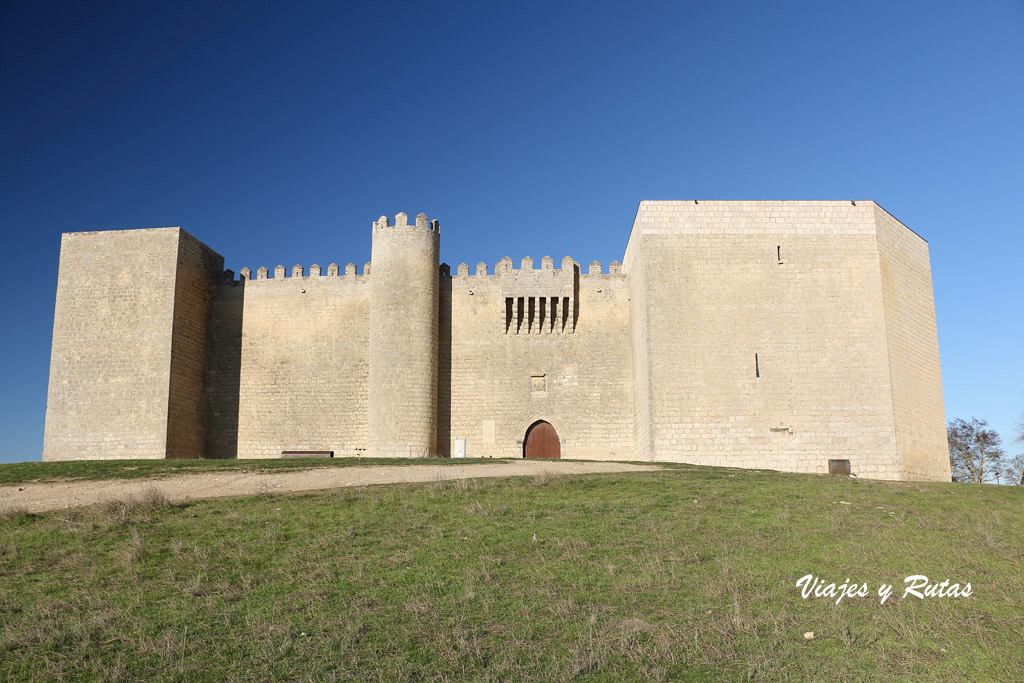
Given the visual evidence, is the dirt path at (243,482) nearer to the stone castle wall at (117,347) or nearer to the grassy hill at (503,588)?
the grassy hill at (503,588)

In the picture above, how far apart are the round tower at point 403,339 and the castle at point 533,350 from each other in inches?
2.2

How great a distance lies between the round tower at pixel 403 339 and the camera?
66.0 ft

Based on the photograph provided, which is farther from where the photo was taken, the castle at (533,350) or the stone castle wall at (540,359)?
the stone castle wall at (540,359)

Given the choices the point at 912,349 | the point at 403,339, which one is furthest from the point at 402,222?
the point at 912,349

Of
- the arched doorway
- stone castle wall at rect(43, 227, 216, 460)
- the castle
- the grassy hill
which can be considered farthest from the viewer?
the arched doorway

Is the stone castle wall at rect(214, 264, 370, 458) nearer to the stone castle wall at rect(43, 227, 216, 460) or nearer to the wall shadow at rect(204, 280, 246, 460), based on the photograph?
the wall shadow at rect(204, 280, 246, 460)

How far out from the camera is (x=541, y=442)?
2102 cm

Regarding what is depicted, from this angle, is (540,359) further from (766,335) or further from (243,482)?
(243,482)

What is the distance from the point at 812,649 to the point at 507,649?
92.4 inches

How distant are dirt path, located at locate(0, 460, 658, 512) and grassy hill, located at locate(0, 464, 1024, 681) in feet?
3.88

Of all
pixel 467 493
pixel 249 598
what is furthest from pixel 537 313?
pixel 249 598

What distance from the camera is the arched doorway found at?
20.9m

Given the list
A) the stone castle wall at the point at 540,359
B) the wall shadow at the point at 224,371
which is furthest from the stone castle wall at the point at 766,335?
the wall shadow at the point at 224,371

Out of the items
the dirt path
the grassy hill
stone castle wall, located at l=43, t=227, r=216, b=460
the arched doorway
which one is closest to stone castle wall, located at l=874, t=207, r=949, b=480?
the dirt path
